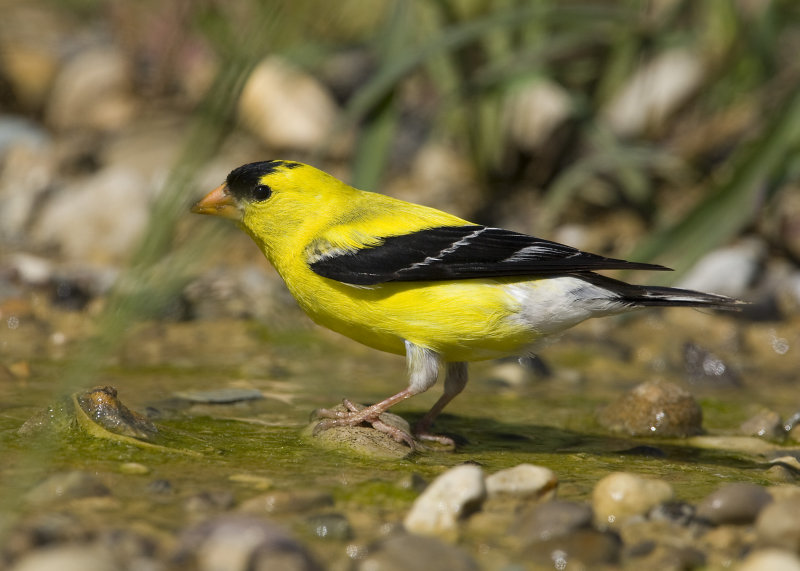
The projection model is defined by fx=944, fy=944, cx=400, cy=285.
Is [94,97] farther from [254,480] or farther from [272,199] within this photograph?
[254,480]

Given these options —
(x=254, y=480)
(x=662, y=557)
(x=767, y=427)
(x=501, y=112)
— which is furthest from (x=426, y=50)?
(x=662, y=557)

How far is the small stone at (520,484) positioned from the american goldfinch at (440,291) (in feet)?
2.30

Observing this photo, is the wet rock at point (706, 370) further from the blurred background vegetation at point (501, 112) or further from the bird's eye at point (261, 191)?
the bird's eye at point (261, 191)

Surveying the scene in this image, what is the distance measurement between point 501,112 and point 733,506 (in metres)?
4.66

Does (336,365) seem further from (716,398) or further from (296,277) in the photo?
(716,398)

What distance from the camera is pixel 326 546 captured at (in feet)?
6.93

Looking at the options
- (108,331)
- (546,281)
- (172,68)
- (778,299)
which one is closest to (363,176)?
(546,281)

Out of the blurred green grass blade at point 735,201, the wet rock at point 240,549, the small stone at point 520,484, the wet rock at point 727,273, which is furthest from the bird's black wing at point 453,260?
the wet rock at point 727,273

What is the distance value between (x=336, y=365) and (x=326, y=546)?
8.20 ft

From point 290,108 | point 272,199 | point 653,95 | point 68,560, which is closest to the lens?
point 68,560

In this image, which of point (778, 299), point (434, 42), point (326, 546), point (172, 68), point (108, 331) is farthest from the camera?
point (172, 68)

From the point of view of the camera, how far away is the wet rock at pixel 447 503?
2.24 m

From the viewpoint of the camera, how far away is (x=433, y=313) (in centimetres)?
327

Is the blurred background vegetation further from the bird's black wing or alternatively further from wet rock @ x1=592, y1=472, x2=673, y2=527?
wet rock @ x1=592, y1=472, x2=673, y2=527
